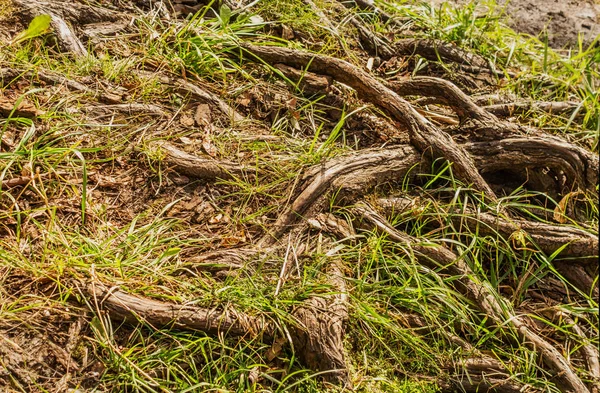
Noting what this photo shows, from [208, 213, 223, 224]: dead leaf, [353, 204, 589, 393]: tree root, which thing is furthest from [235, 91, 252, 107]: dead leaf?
[353, 204, 589, 393]: tree root

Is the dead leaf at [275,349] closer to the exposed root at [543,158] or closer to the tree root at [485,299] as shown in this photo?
the tree root at [485,299]

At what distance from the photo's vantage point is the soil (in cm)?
442

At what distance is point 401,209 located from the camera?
9.60ft

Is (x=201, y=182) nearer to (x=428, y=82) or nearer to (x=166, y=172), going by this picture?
(x=166, y=172)

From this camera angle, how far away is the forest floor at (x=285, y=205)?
2.34 m

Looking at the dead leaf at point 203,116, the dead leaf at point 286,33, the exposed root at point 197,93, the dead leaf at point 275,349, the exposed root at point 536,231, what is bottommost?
the dead leaf at point 275,349

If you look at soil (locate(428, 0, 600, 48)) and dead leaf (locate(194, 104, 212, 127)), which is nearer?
dead leaf (locate(194, 104, 212, 127))

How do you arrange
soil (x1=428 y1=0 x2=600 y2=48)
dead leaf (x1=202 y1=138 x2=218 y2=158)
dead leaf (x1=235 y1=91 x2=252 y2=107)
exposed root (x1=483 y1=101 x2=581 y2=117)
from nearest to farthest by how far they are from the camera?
dead leaf (x1=202 y1=138 x2=218 y2=158)
dead leaf (x1=235 y1=91 x2=252 y2=107)
exposed root (x1=483 y1=101 x2=581 y2=117)
soil (x1=428 y1=0 x2=600 y2=48)

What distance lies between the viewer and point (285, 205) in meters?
2.85

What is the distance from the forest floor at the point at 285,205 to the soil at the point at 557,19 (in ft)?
1.94

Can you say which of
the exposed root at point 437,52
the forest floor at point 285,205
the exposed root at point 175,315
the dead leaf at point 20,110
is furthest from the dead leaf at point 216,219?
the exposed root at point 437,52

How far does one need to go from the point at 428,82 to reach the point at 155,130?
1.54 m

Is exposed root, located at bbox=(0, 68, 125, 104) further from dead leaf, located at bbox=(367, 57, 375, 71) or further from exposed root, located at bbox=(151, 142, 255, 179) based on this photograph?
dead leaf, located at bbox=(367, 57, 375, 71)

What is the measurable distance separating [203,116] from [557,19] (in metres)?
2.94
